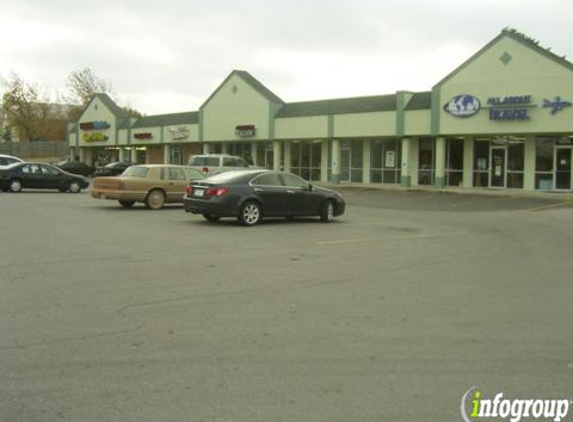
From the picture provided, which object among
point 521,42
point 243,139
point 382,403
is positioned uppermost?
point 521,42

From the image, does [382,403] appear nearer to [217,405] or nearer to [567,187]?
[217,405]

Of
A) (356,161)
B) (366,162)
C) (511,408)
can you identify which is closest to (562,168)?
(366,162)

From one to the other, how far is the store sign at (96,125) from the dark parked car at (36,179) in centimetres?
Answer: 3141

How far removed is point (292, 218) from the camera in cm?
1959

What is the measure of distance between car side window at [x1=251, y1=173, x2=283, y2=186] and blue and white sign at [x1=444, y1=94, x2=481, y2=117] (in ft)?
56.6

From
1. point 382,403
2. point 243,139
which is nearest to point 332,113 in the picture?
point 243,139

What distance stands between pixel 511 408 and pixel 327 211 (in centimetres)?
1415

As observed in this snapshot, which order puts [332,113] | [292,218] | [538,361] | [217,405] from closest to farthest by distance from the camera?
[217,405] < [538,361] < [292,218] < [332,113]

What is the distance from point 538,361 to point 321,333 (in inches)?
78.0

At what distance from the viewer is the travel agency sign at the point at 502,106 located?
1152 inches

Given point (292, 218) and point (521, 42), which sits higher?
point (521, 42)

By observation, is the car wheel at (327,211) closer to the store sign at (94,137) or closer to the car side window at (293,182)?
the car side window at (293,182)

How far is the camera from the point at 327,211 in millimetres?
18766

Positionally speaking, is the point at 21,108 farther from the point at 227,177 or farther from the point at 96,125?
the point at 227,177
